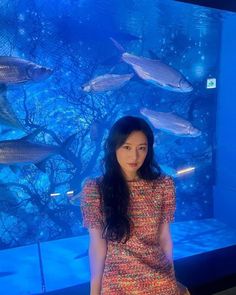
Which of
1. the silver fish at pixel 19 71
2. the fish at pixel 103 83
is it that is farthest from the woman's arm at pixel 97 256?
the fish at pixel 103 83

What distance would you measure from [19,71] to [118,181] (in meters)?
1.50

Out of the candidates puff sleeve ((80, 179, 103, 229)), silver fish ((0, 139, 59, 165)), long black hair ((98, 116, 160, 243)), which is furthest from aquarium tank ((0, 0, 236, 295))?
puff sleeve ((80, 179, 103, 229))

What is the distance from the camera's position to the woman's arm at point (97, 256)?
1593 mm

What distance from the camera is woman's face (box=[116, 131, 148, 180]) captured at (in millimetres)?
1620

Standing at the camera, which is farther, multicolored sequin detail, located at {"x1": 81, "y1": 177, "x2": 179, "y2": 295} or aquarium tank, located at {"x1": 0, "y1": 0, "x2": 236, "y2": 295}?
aquarium tank, located at {"x1": 0, "y1": 0, "x2": 236, "y2": 295}

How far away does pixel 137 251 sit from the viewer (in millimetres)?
1591

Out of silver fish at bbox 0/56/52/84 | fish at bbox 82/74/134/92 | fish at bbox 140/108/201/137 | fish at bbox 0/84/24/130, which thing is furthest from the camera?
fish at bbox 140/108/201/137

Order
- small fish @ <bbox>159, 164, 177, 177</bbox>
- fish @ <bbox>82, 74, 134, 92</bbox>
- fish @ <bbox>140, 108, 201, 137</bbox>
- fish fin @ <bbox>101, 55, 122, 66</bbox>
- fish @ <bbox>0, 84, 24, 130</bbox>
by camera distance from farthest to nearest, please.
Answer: small fish @ <bbox>159, 164, 177, 177</bbox>, fish fin @ <bbox>101, 55, 122, 66</bbox>, fish @ <bbox>140, 108, 201, 137</bbox>, fish @ <bbox>82, 74, 134, 92</bbox>, fish @ <bbox>0, 84, 24, 130</bbox>

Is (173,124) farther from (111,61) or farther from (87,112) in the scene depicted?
(111,61)

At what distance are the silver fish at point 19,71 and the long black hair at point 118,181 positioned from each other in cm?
125

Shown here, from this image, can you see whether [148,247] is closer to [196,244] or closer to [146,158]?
[146,158]

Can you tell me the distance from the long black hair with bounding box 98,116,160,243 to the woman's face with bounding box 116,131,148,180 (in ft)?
0.06

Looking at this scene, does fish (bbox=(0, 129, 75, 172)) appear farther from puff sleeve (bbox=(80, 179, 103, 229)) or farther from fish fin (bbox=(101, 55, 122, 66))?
fish fin (bbox=(101, 55, 122, 66))

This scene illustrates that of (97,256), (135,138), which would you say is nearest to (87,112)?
(135,138)
